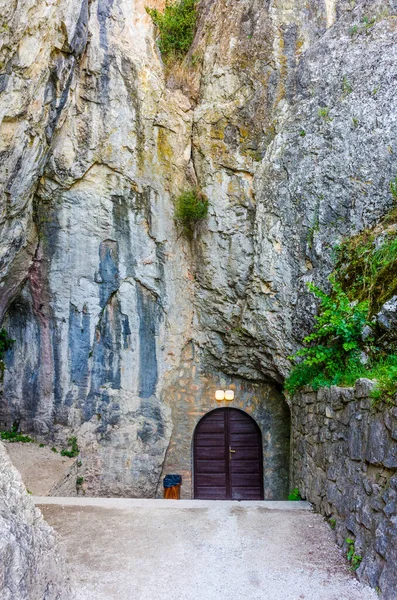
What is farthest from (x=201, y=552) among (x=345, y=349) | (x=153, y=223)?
(x=153, y=223)

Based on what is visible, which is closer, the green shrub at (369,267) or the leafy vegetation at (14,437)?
the green shrub at (369,267)

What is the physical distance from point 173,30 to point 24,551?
8656 mm

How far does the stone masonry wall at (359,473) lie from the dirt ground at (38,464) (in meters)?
3.52

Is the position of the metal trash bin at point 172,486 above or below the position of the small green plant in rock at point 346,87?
below

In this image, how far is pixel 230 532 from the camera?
3.65m

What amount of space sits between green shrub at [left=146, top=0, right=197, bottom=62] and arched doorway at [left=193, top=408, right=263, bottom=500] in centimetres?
656

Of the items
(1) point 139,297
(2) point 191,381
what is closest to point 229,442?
(2) point 191,381

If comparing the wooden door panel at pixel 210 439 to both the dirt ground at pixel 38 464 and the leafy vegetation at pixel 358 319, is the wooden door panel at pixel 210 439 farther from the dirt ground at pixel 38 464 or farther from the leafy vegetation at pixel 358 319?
the leafy vegetation at pixel 358 319

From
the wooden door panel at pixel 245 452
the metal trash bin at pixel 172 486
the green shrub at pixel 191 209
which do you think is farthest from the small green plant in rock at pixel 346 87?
the metal trash bin at pixel 172 486

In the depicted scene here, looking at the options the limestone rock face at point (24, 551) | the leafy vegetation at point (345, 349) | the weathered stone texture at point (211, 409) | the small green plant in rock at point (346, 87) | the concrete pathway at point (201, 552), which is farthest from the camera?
the weathered stone texture at point (211, 409)

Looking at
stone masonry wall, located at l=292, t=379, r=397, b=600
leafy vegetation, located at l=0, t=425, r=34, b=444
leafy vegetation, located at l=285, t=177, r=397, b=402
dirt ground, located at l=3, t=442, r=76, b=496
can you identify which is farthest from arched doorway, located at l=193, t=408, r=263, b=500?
stone masonry wall, located at l=292, t=379, r=397, b=600

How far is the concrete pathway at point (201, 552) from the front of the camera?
2.71 metres

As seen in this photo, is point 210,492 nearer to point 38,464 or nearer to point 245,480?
point 245,480

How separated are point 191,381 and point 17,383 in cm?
299
